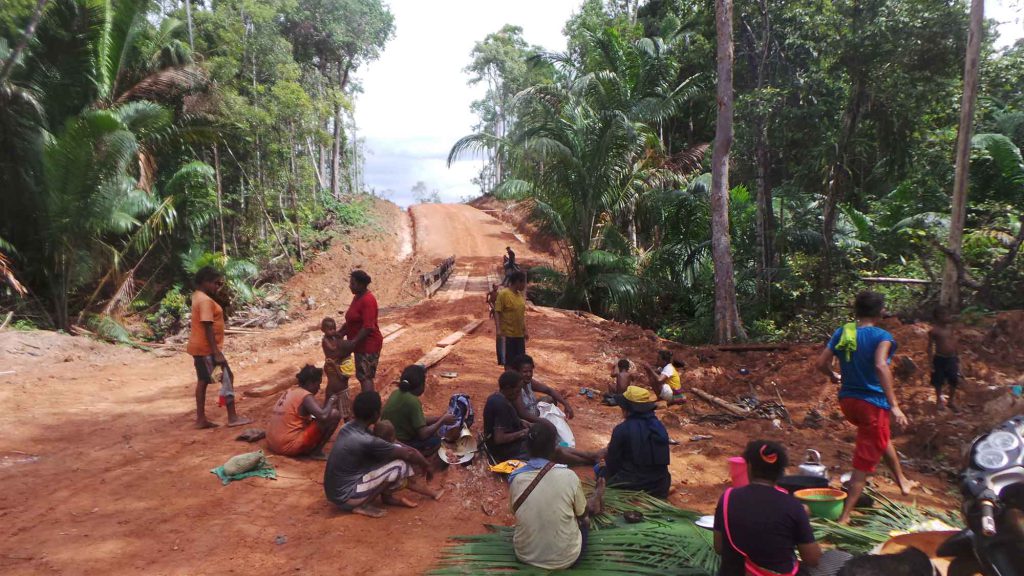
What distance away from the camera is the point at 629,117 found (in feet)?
47.3

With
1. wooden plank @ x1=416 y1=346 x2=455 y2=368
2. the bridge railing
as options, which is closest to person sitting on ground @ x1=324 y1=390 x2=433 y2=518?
wooden plank @ x1=416 y1=346 x2=455 y2=368

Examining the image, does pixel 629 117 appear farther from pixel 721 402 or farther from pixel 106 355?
pixel 106 355

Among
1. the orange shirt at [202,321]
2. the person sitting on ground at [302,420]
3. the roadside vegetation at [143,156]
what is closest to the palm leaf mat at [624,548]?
the person sitting on ground at [302,420]

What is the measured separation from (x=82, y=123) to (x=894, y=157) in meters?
16.2

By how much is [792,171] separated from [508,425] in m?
11.1

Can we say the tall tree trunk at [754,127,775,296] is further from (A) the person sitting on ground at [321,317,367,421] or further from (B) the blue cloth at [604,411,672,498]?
(A) the person sitting on ground at [321,317,367,421]

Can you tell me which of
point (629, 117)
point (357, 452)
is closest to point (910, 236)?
point (629, 117)

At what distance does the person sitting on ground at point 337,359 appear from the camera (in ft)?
19.3

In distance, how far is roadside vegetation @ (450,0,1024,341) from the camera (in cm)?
1046

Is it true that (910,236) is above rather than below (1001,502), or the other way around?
above

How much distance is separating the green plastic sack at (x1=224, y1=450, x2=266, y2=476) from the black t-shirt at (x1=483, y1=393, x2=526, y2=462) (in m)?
2.03

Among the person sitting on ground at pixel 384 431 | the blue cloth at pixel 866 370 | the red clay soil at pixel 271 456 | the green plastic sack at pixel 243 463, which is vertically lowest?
the red clay soil at pixel 271 456

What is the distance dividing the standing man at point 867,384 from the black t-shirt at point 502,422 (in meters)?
2.57

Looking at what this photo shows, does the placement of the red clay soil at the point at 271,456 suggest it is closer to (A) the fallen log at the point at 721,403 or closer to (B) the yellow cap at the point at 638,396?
(A) the fallen log at the point at 721,403
